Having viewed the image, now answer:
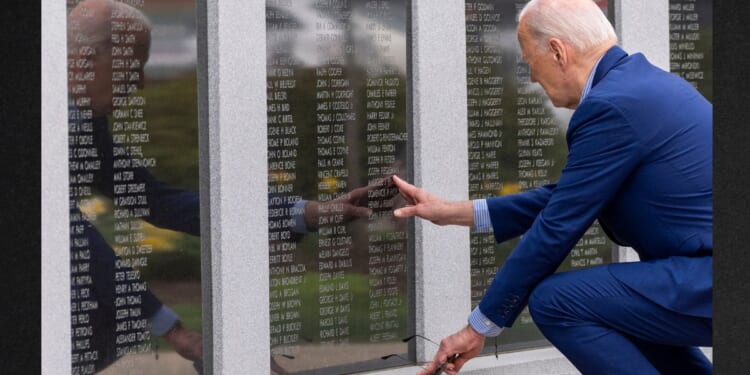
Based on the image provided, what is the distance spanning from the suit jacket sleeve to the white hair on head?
1.14 ft

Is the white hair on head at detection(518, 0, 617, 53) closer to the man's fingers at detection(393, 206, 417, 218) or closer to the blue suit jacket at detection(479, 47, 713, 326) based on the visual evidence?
the blue suit jacket at detection(479, 47, 713, 326)

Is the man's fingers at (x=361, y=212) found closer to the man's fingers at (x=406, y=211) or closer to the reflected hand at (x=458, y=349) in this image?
the man's fingers at (x=406, y=211)

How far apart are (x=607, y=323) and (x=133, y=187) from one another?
205 cm

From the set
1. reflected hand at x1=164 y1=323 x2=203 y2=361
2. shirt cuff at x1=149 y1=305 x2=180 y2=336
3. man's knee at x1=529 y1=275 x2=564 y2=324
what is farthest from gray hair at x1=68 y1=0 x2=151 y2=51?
man's knee at x1=529 y1=275 x2=564 y2=324

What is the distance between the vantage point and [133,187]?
17.4 ft

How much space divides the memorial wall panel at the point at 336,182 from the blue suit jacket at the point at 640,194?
149 cm

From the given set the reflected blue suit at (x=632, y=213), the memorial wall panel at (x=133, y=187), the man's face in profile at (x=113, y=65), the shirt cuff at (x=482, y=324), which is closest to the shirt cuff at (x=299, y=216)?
the memorial wall panel at (x=133, y=187)

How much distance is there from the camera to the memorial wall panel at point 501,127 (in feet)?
21.9

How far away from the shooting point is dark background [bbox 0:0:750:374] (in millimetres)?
1782

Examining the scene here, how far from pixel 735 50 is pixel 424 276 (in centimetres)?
464

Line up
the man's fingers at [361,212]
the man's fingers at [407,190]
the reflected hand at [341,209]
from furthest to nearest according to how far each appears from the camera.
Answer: the man's fingers at [361,212] → the reflected hand at [341,209] → the man's fingers at [407,190]

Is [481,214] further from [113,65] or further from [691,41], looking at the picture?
[691,41]
